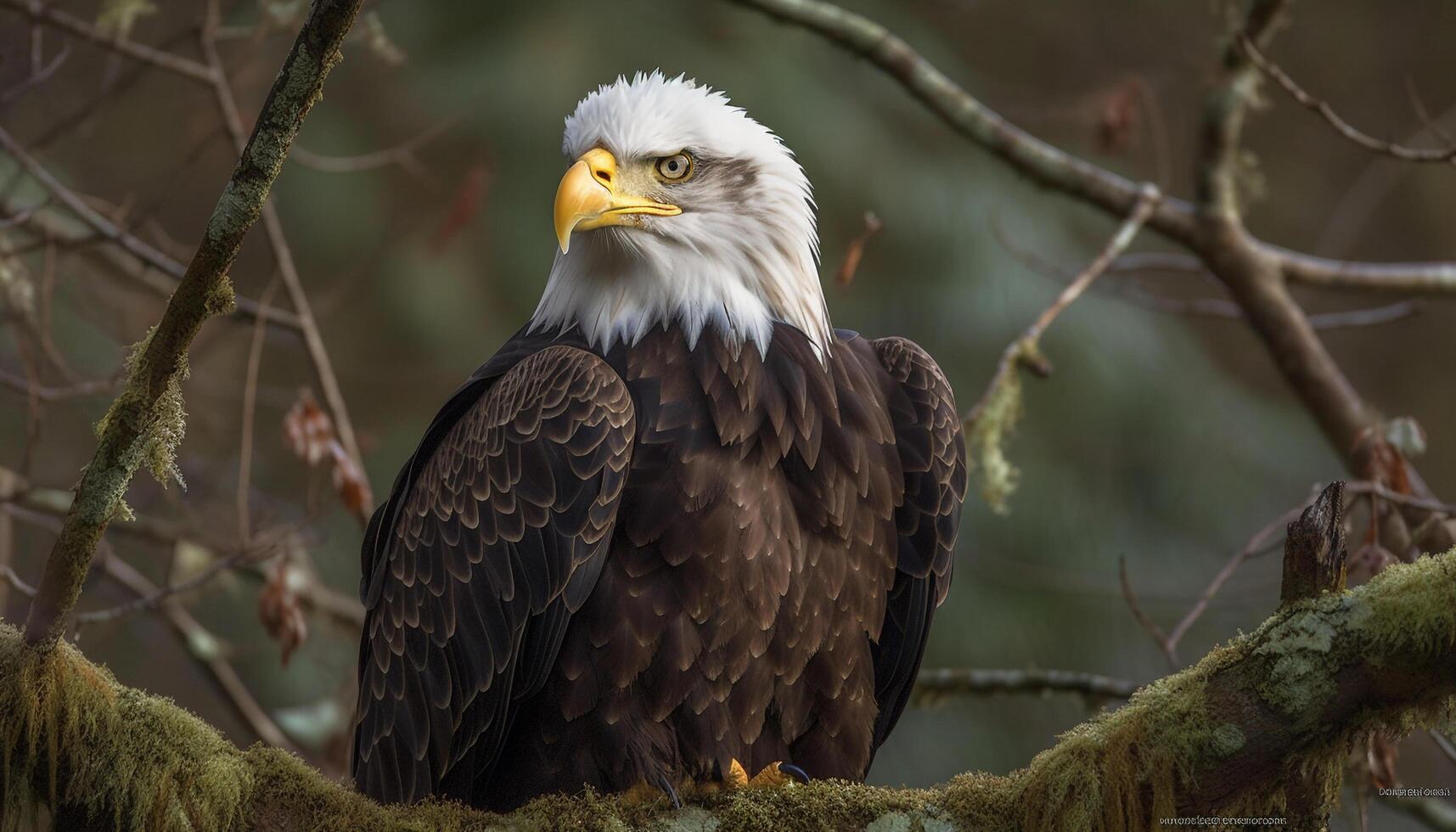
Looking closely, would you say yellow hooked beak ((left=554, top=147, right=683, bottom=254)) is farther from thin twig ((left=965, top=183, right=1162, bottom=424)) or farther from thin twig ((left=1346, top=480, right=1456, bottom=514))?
thin twig ((left=1346, top=480, right=1456, bottom=514))

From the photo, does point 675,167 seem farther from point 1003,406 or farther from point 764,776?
Answer: point 764,776

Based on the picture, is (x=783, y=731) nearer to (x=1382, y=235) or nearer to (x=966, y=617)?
(x=966, y=617)

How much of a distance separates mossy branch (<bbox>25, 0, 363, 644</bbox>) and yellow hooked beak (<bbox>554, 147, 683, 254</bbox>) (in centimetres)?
127

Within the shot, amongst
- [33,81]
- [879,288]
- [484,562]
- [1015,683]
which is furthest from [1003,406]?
[879,288]

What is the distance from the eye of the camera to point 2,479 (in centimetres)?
514

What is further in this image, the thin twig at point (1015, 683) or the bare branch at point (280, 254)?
the bare branch at point (280, 254)

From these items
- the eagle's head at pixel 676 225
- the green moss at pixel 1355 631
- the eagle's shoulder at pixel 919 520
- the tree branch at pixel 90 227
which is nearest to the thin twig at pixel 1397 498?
the eagle's shoulder at pixel 919 520

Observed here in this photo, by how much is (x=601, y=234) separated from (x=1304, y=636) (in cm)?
208

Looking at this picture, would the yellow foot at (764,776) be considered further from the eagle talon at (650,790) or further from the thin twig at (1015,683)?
the thin twig at (1015,683)

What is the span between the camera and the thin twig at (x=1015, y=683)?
441 cm

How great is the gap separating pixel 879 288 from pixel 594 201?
4925mm

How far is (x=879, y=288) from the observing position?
8.20 m

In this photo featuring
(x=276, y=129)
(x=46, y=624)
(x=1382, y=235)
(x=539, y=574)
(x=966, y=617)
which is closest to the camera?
(x=276, y=129)

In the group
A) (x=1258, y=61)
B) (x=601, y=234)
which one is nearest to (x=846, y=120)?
(x=1258, y=61)
